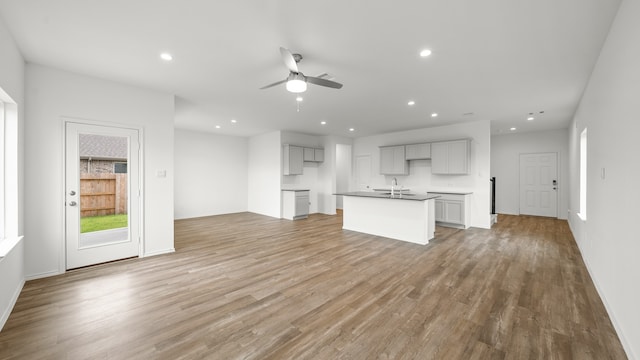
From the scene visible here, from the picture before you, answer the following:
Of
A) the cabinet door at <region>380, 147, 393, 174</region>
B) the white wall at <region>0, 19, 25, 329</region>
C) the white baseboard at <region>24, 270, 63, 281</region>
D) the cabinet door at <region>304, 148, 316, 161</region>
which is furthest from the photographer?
the cabinet door at <region>304, 148, 316, 161</region>

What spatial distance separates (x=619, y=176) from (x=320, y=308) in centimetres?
278

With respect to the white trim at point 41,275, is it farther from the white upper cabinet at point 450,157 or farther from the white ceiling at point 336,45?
the white upper cabinet at point 450,157

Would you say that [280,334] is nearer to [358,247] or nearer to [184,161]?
[358,247]

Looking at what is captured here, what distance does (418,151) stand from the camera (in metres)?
7.03

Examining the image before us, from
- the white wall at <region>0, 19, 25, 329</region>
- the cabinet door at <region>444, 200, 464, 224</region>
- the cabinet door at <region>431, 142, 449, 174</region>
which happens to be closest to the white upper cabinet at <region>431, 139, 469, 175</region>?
the cabinet door at <region>431, 142, 449, 174</region>

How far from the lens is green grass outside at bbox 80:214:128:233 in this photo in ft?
11.7

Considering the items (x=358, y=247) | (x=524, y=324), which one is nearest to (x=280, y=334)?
(x=524, y=324)

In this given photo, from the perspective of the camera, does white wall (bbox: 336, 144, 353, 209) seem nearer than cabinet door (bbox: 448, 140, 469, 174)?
No

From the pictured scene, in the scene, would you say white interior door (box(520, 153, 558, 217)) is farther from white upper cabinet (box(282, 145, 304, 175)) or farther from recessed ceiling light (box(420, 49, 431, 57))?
recessed ceiling light (box(420, 49, 431, 57))

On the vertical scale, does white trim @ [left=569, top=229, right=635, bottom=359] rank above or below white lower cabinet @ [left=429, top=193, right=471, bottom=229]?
below

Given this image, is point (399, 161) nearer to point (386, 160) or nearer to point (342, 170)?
point (386, 160)

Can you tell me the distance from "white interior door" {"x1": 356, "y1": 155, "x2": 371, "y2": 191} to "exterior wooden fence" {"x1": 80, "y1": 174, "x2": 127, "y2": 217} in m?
6.71

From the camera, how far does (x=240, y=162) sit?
877cm

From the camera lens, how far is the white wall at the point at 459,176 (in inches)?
244
